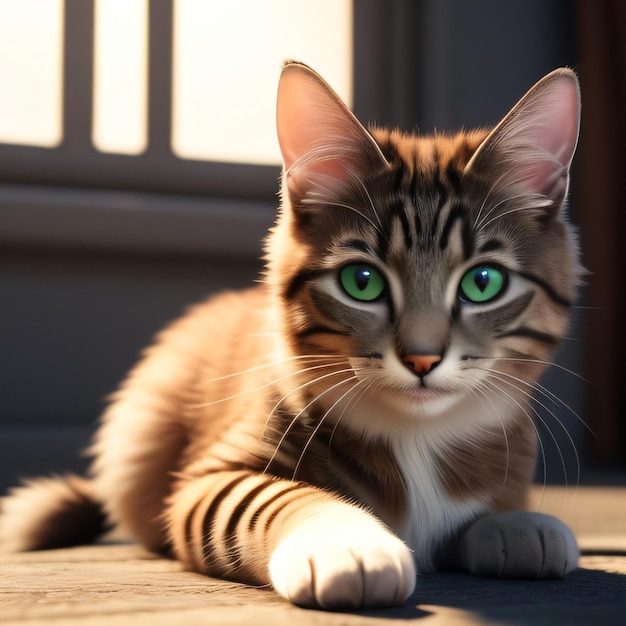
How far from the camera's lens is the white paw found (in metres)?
0.65

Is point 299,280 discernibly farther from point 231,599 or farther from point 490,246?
point 231,599

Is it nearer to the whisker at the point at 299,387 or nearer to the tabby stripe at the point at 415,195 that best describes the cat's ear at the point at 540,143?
the tabby stripe at the point at 415,195

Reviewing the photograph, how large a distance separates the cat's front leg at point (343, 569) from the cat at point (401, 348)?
0.05 meters

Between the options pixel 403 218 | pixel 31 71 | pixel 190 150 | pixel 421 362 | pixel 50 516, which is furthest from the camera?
pixel 190 150

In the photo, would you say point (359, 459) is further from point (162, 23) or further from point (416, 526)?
point (162, 23)

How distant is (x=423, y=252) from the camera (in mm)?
872

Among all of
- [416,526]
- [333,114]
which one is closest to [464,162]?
[333,114]

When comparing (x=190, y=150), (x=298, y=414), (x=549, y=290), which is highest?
(x=190, y=150)

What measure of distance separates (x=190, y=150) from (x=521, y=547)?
1.48 metres

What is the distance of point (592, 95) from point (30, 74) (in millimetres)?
1496

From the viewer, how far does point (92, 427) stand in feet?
6.05

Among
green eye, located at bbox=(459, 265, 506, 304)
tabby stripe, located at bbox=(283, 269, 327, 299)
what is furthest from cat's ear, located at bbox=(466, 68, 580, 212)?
tabby stripe, located at bbox=(283, 269, 327, 299)

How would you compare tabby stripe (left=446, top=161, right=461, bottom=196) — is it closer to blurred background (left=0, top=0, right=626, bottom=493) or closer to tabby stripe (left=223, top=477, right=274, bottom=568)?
tabby stripe (left=223, top=477, right=274, bottom=568)

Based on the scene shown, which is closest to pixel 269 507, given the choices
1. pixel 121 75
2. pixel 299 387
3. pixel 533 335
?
pixel 299 387
